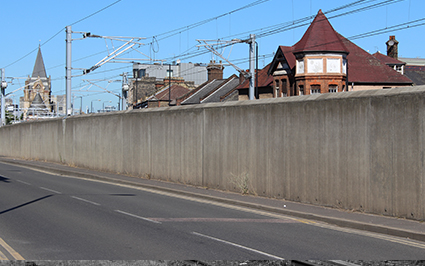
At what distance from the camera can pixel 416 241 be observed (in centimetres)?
908

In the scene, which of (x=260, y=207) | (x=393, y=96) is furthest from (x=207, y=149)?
(x=393, y=96)

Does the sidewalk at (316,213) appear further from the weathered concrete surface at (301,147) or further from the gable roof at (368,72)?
the gable roof at (368,72)

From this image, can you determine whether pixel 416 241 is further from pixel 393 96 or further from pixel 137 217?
pixel 137 217

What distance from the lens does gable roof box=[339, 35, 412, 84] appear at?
147 ft

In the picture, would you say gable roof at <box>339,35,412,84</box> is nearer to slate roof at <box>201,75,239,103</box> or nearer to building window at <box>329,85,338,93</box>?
building window at <box>329,85,338,93</box>

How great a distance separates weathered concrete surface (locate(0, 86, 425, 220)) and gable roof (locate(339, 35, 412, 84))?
2802 centimetres

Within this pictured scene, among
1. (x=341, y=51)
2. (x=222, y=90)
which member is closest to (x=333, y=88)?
(x=341, y=51)

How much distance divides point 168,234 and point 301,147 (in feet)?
18.0

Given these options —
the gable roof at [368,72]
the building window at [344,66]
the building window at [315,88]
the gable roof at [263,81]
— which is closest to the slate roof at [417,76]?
the gable roof at [368,72]

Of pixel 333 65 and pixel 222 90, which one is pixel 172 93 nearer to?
pixel 222 90

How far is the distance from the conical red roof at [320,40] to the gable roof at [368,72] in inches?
194

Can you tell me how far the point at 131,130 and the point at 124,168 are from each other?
199cm

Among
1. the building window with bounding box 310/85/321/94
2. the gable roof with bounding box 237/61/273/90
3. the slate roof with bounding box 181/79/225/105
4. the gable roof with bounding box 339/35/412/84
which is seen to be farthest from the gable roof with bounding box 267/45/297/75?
the slate roof with bounding box 181/79/225/105

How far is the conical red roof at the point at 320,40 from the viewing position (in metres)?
39.9
